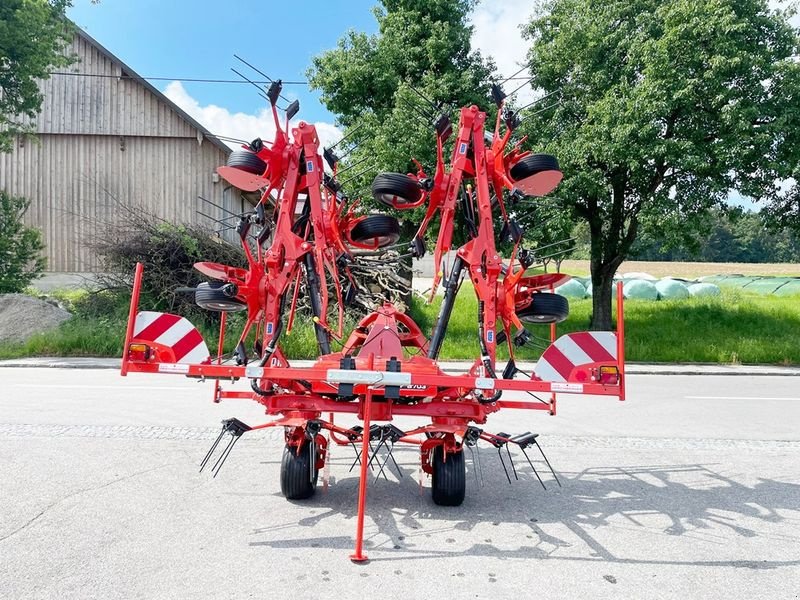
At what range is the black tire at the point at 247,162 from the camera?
539cm

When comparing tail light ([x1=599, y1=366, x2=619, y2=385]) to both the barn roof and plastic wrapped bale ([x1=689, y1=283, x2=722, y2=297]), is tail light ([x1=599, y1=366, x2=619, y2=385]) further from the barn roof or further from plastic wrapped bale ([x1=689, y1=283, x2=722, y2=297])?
plastic wrapped bale ([x1=689, y1=283, x2=722, y2=297])

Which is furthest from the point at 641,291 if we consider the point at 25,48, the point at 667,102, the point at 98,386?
the point at 25,48

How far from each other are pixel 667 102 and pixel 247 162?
11437 mm

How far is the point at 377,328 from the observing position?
4.98 metres

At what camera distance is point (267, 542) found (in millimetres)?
3980

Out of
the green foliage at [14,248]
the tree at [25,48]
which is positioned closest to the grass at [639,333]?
the green foliage at [14,248]

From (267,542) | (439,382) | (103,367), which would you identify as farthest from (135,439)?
(103,367)

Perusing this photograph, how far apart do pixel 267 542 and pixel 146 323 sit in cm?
183

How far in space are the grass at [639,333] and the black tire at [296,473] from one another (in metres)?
9.54

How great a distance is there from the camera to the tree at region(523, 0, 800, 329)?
45.3ft

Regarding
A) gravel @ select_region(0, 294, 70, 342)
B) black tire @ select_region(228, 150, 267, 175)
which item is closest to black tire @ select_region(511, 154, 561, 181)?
black tire @ select_region(228, 150, 267, 175)

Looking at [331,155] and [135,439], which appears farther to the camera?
[135,439]

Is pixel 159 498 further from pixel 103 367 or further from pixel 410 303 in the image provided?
pixel 410 303

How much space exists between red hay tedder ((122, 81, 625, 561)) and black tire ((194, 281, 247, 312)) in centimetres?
1
